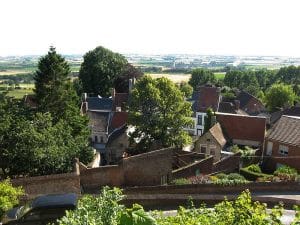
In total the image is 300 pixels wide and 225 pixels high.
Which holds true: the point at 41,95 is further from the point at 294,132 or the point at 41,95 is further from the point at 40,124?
the point at 294,132

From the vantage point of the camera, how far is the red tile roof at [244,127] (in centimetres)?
4244

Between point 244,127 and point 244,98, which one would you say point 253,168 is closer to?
point 244,127

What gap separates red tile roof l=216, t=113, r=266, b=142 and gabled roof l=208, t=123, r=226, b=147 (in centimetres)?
116

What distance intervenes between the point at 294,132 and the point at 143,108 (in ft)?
50.4

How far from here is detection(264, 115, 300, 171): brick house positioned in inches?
1457

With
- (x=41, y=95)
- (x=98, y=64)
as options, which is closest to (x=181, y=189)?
(x=41, y=95)

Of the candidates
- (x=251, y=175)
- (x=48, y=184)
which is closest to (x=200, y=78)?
(x=251, y=175)

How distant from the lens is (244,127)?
42938mm

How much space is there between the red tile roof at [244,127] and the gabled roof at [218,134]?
1.16m

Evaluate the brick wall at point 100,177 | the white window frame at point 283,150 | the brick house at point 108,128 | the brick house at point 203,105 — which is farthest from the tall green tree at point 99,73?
the brick wall at point 100,177

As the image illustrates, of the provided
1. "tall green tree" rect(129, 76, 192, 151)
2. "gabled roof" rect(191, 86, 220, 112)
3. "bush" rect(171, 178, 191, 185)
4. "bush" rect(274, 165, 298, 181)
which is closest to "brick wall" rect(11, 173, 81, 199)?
"bush" rect(171, 178, 191, 185)

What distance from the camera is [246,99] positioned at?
8312 cm

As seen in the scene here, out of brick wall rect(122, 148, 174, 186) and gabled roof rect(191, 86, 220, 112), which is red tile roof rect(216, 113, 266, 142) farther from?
gabled roof rect(191, 86, 220, 112)

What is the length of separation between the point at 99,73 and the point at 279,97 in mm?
36243
